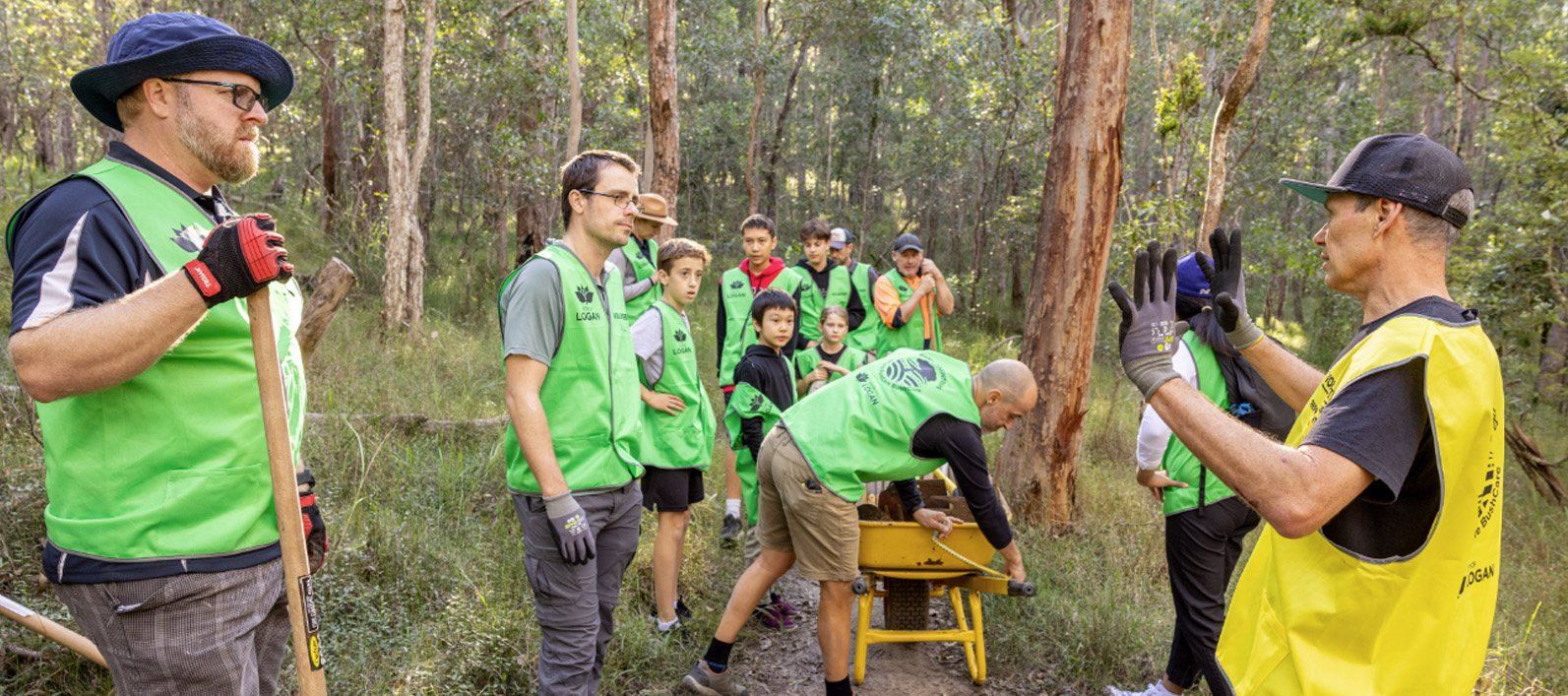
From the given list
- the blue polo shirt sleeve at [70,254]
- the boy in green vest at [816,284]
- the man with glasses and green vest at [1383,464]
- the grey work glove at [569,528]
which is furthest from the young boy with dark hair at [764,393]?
the blue polo shirt sleeve at [70,254]

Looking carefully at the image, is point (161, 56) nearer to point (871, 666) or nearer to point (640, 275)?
point (871, 666)

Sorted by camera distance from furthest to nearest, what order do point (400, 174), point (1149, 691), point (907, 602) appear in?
point (400, 174) < point (907, 602) < point (1149, 691)

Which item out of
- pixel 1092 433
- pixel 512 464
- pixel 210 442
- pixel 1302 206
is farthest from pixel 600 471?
pixel 1302 206

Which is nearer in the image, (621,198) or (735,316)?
(621,198)

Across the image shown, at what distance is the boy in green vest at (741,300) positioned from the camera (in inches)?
237

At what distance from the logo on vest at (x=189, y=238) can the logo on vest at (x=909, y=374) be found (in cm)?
253

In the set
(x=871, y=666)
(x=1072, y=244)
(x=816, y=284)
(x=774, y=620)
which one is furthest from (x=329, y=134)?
(x=871, y=666)

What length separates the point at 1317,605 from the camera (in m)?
1.86

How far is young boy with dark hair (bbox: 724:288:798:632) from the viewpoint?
507 centimetres

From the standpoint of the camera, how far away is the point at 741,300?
6246 millimetres

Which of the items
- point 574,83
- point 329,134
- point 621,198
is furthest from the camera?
point 329,134

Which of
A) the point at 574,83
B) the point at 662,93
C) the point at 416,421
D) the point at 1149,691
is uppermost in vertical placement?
the point at 574,83

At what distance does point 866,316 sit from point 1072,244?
6.70 feet

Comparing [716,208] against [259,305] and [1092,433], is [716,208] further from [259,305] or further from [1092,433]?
[259,305]
